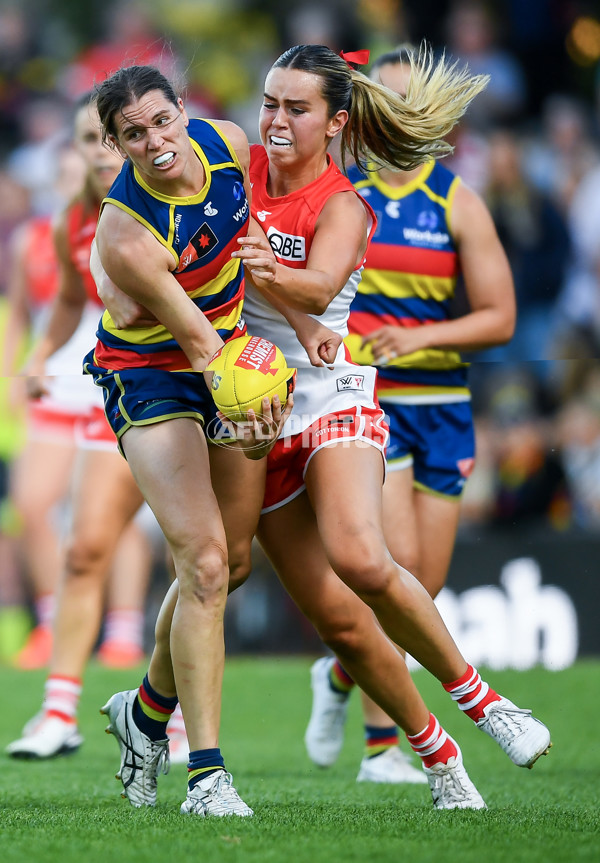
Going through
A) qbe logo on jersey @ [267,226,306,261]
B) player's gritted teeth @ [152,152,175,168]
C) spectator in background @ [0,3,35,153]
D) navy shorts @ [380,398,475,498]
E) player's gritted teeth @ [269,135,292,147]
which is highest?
spectator in background @ [0,3,35,153]

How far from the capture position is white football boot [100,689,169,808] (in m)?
3.94

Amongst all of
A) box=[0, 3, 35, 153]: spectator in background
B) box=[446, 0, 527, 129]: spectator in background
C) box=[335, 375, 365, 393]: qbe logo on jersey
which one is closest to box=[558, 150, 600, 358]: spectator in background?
box=[446, 0, 527, 129]: spectator in background

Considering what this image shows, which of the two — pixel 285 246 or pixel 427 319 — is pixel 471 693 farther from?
pixel 427 319

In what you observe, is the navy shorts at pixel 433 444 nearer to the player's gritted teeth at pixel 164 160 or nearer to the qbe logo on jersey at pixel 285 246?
the qbe logo on jersey at pixel 285 246

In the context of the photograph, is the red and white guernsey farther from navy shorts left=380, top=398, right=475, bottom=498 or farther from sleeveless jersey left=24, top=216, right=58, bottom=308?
sleeveless jersey left=24, top=216, right=58, bottom=308

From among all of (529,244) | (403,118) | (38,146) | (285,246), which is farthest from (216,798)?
(38,146)

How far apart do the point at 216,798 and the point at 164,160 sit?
178cm

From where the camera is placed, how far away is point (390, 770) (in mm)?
4910

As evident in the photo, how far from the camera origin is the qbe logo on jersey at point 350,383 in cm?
412

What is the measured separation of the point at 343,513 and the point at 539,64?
10.0m

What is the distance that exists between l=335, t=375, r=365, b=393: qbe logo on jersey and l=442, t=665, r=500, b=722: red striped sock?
3.12ft

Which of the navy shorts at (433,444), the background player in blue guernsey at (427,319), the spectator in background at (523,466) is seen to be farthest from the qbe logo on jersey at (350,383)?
the spectator in background at (523,466)

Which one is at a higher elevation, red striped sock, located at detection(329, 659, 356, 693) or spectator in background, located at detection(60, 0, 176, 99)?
spectator in background, located at detection(60, 0, 176, 99)

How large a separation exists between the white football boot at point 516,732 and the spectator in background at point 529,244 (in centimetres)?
647
